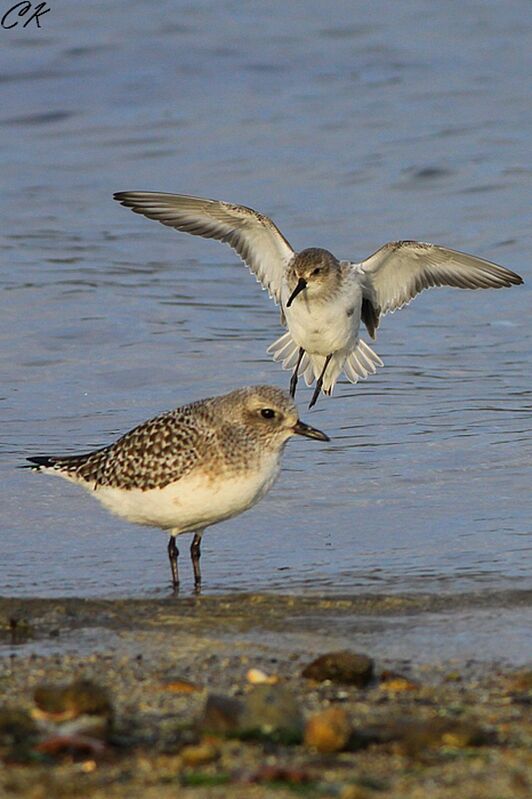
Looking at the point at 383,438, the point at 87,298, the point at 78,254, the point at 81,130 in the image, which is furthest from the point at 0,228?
the point at 383,438

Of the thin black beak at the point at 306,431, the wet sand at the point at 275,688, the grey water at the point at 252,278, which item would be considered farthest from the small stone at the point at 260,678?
the thin black beak at the point at 306,431

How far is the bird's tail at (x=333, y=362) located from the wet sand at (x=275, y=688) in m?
3.52

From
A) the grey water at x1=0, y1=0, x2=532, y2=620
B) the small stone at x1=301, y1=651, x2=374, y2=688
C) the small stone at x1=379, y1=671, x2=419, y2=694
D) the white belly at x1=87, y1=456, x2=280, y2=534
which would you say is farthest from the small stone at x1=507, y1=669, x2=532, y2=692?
the white belly at x1=87, y1=456, x2=280, y2=534

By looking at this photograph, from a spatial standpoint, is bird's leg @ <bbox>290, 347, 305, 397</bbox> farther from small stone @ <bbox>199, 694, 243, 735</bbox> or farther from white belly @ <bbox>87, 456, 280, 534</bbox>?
small stone @ <bbox>199, 694, 243, 735</bbox>

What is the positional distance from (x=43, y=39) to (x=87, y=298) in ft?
26.7

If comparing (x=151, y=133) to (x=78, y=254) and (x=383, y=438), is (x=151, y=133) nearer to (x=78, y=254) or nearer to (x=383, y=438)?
(x=78, y=254)

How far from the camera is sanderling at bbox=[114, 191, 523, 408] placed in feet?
30.8

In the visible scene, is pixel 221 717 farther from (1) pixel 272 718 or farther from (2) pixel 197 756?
(2) pixel 197 756

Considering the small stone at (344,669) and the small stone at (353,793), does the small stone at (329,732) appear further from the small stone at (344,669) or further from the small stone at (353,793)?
the small stone at (344,669)

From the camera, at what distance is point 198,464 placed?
666cm

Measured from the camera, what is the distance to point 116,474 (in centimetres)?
689

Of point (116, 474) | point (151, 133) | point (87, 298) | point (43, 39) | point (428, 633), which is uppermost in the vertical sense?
point (43, 39)

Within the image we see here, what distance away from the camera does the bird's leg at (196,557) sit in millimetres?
6734

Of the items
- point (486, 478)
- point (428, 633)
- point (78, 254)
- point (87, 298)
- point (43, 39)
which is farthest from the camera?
point (43, 39)
